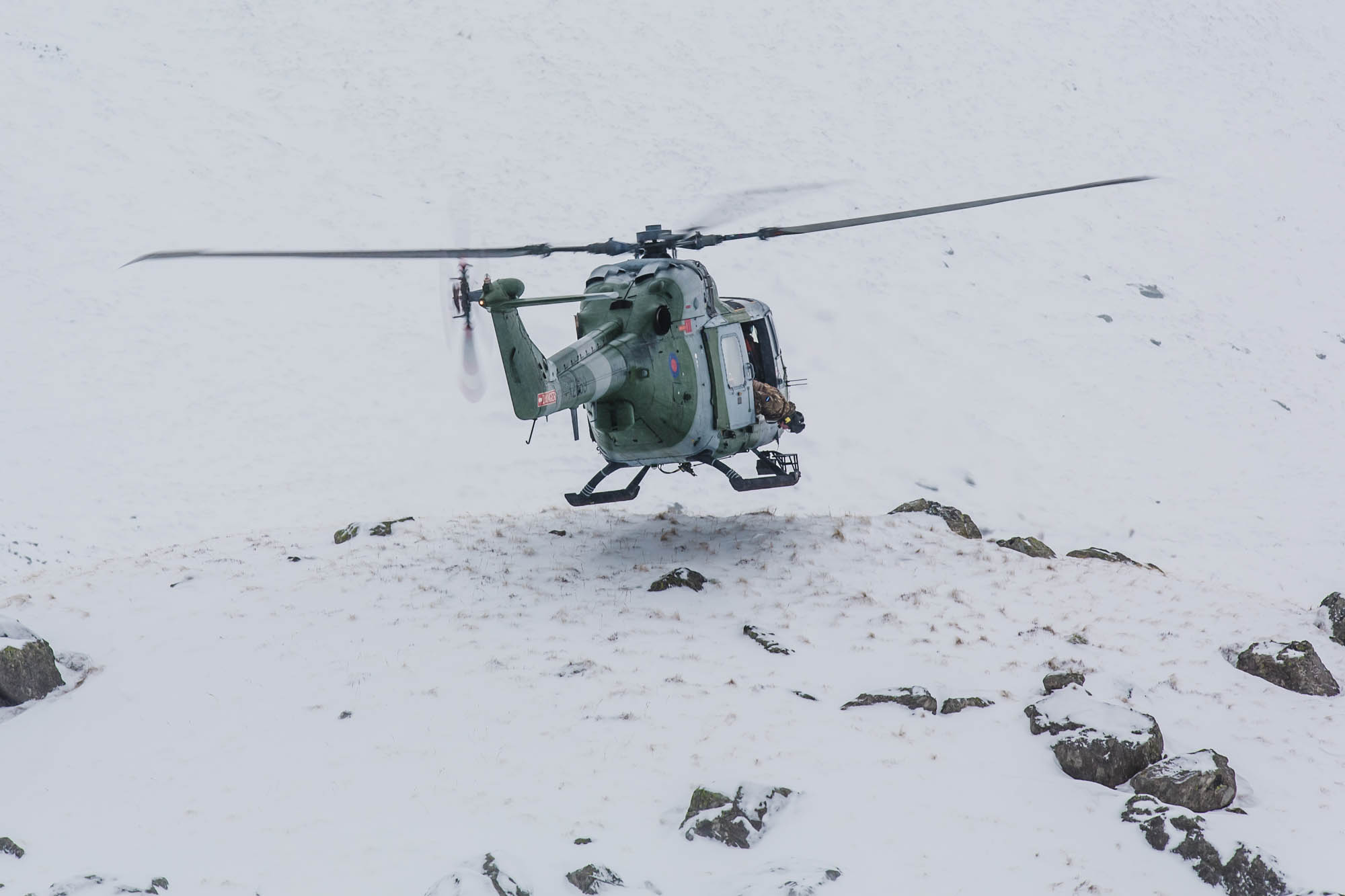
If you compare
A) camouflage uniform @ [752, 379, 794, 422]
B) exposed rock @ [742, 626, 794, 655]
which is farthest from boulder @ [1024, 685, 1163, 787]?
camouflage uniform @ [752, 379, 794, 422]

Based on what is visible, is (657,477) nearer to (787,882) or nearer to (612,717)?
(612,717)

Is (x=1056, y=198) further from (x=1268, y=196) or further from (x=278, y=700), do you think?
(x=278, y=700)

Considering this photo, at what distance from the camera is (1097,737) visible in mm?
9125

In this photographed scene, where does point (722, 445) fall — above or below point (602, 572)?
above

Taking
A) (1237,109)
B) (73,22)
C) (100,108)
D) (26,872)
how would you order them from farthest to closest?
(1237,109) → (73,22) → (100,108) → (26,872)

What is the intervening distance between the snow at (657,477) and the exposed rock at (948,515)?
3.08ft

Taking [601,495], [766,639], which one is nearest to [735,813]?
[766,639]

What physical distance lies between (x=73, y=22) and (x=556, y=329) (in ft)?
56.1

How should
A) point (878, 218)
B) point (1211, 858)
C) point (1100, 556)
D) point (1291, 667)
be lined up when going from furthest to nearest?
point (1100, 556) < point (878, 218) < point (1291, 667) < point (1211, 858)

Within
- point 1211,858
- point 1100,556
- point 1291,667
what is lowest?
point 1100,556

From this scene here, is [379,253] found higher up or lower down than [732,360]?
higher up

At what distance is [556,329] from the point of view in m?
24.4

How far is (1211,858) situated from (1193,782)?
91cm

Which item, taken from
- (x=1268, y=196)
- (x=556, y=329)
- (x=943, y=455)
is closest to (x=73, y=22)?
(x=556, y=329)
